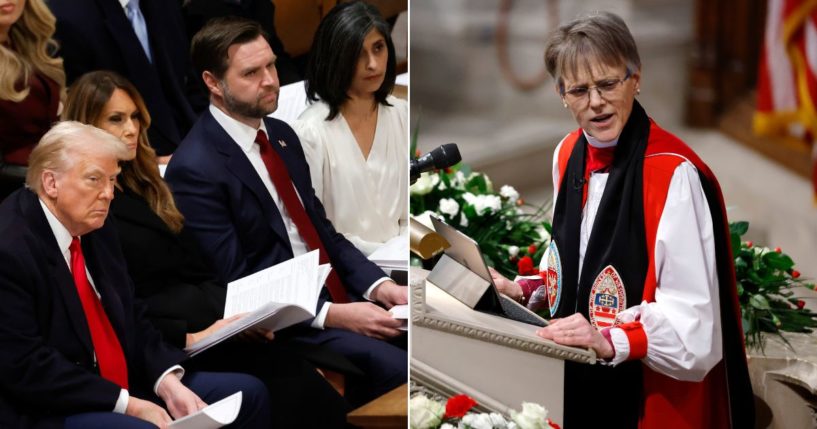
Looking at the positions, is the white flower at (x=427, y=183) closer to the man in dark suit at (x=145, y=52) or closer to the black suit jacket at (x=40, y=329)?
the man in dark suit at (x=145, y=52)

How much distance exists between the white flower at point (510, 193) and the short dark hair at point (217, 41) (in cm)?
92

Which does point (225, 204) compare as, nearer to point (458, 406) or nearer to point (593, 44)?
point (458, 406)

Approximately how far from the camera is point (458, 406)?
2.37 metres

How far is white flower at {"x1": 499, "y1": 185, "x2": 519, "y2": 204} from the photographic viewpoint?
3.38m

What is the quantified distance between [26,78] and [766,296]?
6.78 feet

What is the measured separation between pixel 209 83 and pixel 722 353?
165 centimetres

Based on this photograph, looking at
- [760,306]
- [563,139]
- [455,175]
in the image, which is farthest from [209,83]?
[760,306]

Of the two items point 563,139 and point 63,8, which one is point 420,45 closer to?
point 563,139

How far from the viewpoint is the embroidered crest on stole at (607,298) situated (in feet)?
7.89

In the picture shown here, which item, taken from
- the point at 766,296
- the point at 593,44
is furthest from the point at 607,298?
the point at 766,296

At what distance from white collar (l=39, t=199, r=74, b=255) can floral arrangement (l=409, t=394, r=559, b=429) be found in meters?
0.94

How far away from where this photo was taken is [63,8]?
9.78 feet

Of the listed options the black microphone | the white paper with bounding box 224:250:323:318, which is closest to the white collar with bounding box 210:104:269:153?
the white paper with bounding box 224:250:323:318

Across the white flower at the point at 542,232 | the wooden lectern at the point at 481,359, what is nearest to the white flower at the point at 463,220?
the white flower at the point at 542,232
